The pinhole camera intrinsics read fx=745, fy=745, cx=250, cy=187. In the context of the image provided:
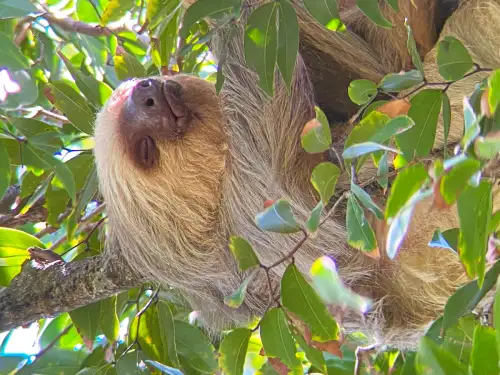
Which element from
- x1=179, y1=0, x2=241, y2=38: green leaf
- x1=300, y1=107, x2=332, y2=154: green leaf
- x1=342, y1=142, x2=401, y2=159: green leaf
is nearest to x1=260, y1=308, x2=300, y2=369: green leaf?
x1=300, y1=107, x2=332, y2=154: green leaf

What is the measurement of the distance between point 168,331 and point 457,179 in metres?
1.79

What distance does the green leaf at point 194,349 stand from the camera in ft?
9.68

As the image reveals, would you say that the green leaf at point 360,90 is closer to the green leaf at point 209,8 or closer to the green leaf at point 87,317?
the green leaf at point 209,8

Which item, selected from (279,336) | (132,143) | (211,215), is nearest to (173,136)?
(132,143)

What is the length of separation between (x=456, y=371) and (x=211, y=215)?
1.90 m

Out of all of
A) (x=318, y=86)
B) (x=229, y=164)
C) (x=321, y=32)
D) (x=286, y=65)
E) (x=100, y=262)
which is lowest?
(x=100, y=262)

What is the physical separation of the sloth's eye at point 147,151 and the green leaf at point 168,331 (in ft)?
2.06

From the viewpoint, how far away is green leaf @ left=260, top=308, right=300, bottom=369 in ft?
6.29

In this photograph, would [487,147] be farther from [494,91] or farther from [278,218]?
[278,218]

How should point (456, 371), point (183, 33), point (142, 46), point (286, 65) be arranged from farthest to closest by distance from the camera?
point (142, 46) → point (183, 33) → point (286, 65) → point (456, 371)

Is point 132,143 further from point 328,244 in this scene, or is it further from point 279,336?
point 279,336

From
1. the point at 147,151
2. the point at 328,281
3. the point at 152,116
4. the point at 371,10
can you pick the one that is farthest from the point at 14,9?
the point at 328,281

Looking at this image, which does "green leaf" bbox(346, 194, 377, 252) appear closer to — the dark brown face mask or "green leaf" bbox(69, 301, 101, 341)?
the dark brown face mask

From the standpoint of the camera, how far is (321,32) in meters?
3.24
